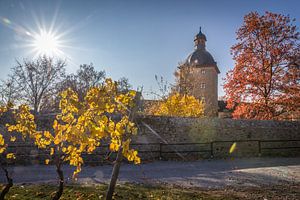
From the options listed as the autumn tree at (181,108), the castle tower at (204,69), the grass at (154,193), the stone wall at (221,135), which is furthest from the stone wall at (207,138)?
the castle tower at (204,69)

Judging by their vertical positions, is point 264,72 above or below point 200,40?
below

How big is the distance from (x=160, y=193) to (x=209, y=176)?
333cm

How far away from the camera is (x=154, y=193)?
5.73 metres

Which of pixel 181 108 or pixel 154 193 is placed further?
pixel 181 108

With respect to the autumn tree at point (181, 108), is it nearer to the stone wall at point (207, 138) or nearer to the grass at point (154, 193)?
the stone wall at point (207, 138)

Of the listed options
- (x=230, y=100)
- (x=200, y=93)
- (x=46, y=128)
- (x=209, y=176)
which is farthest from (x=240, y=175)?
(x=200, y=93)

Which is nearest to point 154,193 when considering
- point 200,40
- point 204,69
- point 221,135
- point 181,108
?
point 221,135

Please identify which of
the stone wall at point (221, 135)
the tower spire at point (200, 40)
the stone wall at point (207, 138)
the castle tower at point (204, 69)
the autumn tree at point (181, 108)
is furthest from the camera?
the tower spire at point (200, 40)

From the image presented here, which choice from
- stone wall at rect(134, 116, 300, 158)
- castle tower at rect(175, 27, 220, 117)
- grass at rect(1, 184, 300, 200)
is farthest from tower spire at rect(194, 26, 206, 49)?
grass at rect(1, 184, 300, 200)

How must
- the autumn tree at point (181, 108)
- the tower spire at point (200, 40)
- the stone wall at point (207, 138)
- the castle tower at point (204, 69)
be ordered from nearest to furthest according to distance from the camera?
1. the stone wall at point (207, 138)
2. the autumn tree at point (181, 108)
3. the castle tower at point (204, 69)
4. the tower spire at point (200, 40)

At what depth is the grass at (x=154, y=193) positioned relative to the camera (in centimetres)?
522

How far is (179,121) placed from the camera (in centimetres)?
1431

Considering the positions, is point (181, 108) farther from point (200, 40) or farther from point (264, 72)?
point (200, 40)

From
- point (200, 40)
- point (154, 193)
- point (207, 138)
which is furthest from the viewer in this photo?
point (200, 40)
